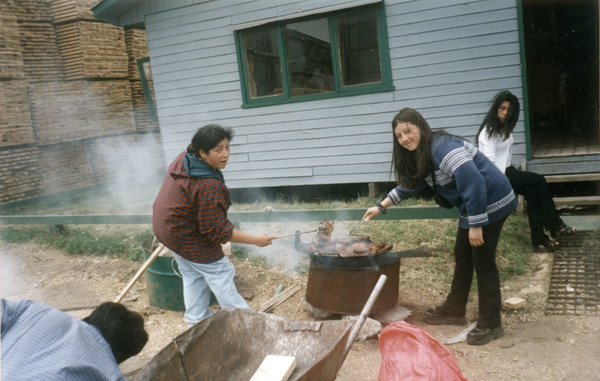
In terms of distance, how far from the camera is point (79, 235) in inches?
318

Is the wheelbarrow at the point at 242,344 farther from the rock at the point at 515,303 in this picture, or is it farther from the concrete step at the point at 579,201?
the concrete step at the point at 579,201

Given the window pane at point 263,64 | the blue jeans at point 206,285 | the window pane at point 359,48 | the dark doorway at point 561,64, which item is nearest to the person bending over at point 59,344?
the blue jeans at point 206,285

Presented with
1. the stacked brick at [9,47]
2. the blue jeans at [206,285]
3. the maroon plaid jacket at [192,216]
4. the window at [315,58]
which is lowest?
the blue jeans at [206,285]

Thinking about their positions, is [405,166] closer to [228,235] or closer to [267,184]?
[228,235]

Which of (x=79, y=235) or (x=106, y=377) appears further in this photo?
(x=79, y=235)

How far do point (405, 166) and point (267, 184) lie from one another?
18.3ft

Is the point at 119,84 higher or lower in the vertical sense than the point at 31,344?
higher

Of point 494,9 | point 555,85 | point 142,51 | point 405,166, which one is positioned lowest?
point 405,166

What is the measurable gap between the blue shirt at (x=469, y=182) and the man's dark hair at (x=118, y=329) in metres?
2.39

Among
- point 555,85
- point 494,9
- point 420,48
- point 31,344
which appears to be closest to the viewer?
point 31,344

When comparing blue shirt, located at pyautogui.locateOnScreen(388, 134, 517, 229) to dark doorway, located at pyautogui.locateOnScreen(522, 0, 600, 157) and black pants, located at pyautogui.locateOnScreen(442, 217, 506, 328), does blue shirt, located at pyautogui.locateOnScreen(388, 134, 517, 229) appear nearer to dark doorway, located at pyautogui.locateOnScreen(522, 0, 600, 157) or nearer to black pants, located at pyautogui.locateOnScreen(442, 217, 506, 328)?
black pants, located at pyautogui.locateOnScreen(442, 217, 506, 328)

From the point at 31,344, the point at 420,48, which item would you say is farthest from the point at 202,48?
the point at 31,344

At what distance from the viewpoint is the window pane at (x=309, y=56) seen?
791 cm

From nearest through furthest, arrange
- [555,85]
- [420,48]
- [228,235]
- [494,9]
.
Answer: [228,235] → [494,9] → [420,48] → [555,85]
